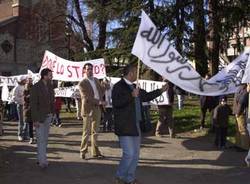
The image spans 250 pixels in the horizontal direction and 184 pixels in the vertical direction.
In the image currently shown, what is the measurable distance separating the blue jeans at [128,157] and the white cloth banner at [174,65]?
6.51ft

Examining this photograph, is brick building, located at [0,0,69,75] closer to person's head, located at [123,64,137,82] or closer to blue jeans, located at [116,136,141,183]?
person's head, located at [123,64,137,82]

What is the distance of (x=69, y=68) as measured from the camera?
1992 cm

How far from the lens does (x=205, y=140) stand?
54.2ft

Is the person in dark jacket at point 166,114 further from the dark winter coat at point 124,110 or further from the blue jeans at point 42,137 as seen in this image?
the dark winter coat at point 124,110

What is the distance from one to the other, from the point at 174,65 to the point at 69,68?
866cm

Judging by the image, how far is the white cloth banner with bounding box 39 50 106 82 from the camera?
19.5 m

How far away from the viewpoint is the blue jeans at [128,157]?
31.2 feet

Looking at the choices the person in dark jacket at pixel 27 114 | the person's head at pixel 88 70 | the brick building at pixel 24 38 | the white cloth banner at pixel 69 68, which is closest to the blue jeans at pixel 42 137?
the person's head at pixel 88 70

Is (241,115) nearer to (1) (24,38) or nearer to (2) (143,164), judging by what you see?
(2) (143,164)

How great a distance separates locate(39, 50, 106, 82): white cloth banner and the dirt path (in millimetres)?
3449

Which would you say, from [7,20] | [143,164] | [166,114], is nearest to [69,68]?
[166,114]

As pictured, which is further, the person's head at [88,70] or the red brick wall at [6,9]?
the red brick wall at [6,9]

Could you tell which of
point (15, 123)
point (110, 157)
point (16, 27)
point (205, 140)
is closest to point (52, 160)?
point (110, 157)

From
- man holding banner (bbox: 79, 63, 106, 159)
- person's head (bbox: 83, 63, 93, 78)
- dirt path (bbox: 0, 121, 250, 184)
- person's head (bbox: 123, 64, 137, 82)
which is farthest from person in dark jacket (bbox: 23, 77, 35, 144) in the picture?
person's head (bbox: 123, 64, 137, 82)
